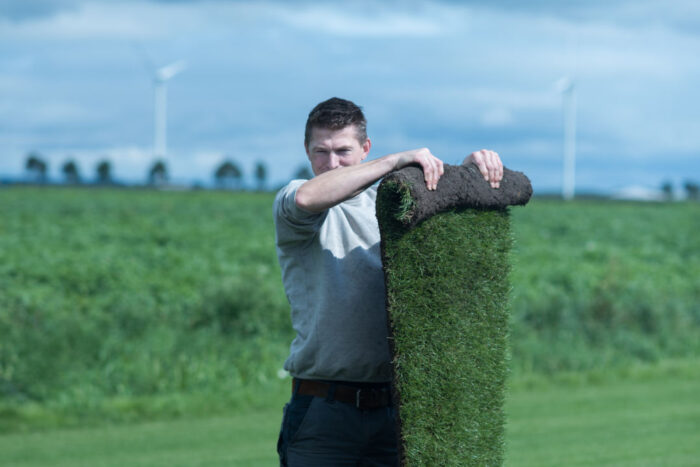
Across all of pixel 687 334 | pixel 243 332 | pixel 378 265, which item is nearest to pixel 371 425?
pixel 378 265

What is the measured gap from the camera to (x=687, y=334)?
15.3 m

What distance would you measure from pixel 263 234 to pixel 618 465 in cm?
1980

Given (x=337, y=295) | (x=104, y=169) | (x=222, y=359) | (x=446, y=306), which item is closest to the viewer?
(x=446, y=306)

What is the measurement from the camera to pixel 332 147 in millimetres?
3295

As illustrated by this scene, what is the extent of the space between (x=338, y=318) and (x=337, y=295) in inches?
3.6

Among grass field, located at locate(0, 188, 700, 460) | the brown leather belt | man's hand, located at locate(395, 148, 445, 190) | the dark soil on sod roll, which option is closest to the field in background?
grass field, located at locate(0, 188, 700, 460)

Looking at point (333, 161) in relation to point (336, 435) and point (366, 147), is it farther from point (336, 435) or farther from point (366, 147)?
point (336, 435)

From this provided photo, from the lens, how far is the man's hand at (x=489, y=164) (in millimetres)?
3260

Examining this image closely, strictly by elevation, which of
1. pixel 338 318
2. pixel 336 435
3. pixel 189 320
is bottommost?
pixel 189 320

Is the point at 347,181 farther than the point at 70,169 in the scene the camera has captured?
No

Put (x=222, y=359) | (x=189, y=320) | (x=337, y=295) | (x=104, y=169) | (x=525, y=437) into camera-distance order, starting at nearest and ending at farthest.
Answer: (x=337, y=295), (x=525, y=437), (x=222, y=359), (x=189, y=320), (x=104, y=169)

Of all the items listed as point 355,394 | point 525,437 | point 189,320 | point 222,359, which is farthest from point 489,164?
point 189,320

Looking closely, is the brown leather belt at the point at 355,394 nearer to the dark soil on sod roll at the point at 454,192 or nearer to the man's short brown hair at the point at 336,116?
the dark soil on sod roll at the point at 454,192

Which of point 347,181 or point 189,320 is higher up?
point 347,181
